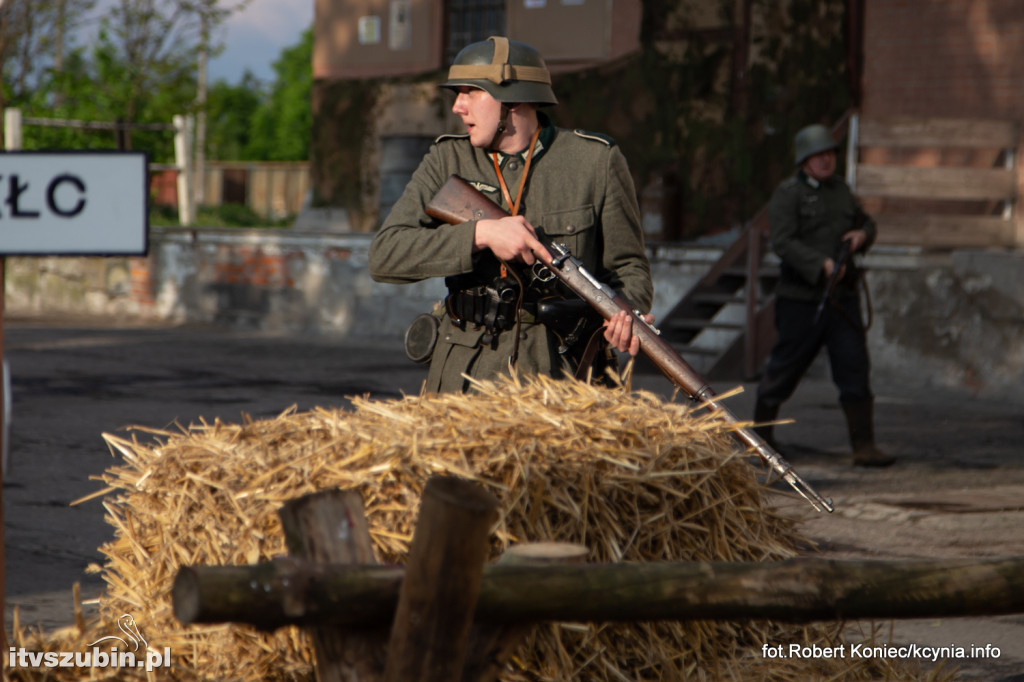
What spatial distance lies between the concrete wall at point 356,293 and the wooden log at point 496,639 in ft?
30.8

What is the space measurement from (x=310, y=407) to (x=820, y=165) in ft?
13.4

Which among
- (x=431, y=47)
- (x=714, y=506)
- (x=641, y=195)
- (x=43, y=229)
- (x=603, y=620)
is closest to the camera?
(x=603, y=620)

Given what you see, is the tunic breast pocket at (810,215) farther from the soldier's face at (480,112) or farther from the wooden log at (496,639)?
the wooden log at (496,639)

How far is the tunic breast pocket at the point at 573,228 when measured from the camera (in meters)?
3.83

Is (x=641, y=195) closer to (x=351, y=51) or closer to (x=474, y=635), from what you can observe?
(x=351, y=51)

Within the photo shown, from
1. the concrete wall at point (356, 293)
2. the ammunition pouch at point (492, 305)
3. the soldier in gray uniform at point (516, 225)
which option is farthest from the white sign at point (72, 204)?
the concrete wall at point (356, 293)

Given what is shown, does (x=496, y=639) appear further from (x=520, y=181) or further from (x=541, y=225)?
(x=520, y=181)

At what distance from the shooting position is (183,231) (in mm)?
17156

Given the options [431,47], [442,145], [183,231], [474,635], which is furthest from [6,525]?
[431,47]

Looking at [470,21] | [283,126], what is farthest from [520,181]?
[283,126]

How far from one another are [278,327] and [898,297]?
8.27 metres

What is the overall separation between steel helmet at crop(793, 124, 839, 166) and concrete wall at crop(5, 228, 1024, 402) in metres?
3.80

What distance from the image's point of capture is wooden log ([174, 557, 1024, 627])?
2.15 metres

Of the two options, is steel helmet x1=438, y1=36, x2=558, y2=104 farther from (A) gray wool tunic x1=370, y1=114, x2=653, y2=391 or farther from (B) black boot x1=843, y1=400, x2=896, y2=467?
(B) black boot x1=843, y1=400, x2=896, y2=467
